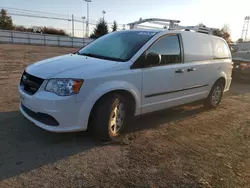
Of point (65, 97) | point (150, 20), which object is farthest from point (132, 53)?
point (150, 20)

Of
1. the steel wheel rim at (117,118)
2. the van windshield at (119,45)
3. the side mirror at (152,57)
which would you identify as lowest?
the steel wheel rim at (117,118)

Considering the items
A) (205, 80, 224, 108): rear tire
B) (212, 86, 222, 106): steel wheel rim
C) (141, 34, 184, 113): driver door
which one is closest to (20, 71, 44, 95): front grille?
(141, 34, 184, 113): driver door

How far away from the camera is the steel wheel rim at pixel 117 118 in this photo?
387cm

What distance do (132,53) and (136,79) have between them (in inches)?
17.6

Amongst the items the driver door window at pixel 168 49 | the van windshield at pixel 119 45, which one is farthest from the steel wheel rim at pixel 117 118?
the driver door window at pixel 168 49

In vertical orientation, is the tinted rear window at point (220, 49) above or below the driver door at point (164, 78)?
above

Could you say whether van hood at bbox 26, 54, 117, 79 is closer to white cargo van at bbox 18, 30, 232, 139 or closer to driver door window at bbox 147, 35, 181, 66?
white cargo van at bbox 18, 30, 232, 139

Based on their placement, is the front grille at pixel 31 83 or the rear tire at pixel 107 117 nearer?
the front grille at pixel 31 83

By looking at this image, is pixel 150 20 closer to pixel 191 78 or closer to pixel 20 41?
pixel 191 78

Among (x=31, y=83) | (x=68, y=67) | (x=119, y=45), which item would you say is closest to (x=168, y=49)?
(x=119, y=45)

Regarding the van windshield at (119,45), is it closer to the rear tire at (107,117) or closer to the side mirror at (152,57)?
the side mirror at (152,57)

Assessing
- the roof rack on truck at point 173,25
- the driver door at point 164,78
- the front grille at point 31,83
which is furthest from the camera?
the roof rack on truck at point 173,25

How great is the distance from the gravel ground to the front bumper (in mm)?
339

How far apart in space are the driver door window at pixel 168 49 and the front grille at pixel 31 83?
6.17 feet
